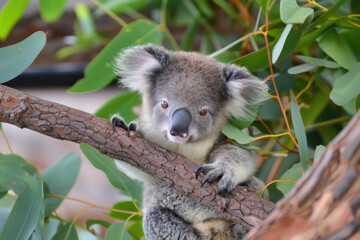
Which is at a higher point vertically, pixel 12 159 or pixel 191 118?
pixel 191 118

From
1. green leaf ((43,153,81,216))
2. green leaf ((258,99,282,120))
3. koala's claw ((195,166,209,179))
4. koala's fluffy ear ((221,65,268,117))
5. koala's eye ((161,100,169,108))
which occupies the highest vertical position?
koala's fluffy ear ((221,65,268,117))

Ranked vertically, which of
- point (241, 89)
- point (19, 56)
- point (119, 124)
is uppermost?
point (19, 56)

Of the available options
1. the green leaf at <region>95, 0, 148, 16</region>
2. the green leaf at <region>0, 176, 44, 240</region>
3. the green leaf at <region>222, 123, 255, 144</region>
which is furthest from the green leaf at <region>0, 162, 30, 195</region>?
the green leaf at <region>95, 0, 148, 16</region>

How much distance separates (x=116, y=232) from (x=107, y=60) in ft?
3.49

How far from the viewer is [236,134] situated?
203 centimetres

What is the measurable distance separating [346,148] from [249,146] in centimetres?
97

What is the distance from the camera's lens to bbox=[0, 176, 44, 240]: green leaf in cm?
190

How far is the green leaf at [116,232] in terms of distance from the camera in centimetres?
189

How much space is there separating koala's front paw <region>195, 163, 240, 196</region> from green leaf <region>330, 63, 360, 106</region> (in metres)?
0.54

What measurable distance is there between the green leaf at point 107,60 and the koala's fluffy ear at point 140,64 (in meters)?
0.14

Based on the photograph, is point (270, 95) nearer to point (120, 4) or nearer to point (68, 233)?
point (68, 233)

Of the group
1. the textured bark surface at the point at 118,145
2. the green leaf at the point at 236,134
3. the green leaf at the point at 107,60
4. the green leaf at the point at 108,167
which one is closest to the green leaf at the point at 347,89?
the green leaf at the point at 236,134

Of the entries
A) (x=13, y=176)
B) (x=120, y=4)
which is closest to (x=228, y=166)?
(x=13, y=176)

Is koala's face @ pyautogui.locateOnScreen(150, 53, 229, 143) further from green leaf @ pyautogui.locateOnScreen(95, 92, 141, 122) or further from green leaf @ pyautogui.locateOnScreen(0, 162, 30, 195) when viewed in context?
green leaf @ pyautogui.locateOnScreen(0, 162, 30, 195)
